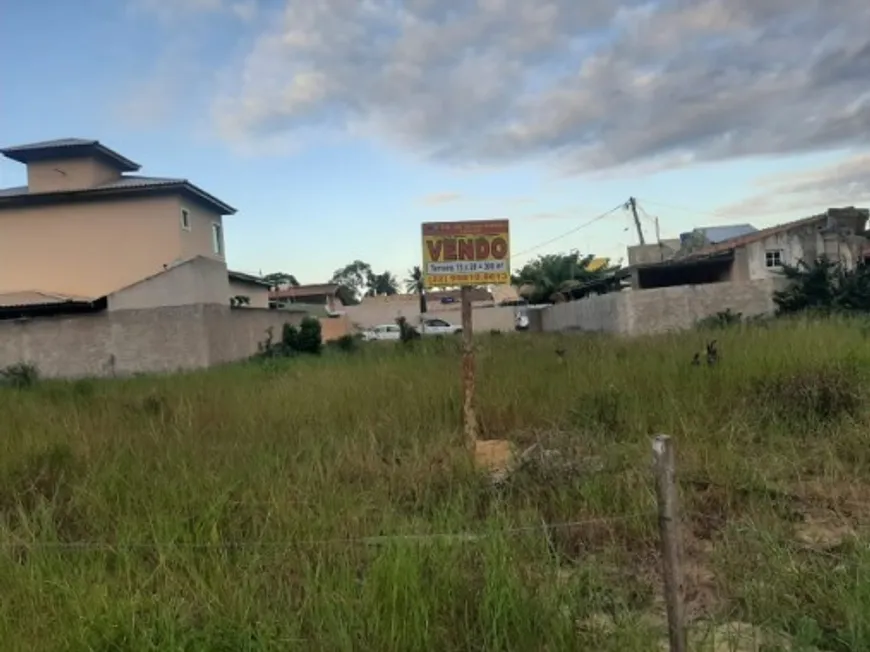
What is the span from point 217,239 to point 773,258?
22514 mm

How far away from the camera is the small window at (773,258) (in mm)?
27734

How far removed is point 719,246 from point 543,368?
75.6 feet

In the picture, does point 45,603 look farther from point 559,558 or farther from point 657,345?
point 657,345

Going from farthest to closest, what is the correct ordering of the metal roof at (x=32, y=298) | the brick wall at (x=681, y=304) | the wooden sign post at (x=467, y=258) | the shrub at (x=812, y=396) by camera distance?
the brick wall at (x=681, y=304)
the metal roof at (x=32, y=298)
the wooden sign post at (x=467, y=258)
the shrub at (x=812, y=396)

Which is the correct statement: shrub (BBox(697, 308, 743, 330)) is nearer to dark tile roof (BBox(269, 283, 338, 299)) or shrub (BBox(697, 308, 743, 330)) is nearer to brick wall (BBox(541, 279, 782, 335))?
brick wall (BBox(541, 279, 782, 335))

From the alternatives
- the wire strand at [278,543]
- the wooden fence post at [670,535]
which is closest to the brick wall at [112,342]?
the wire strand at [278,543]

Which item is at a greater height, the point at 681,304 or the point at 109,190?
the point at 109,190

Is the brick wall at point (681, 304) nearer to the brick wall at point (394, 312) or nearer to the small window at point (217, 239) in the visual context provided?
the small window at point (217, 239)

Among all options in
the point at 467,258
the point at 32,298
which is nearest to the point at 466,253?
the point at 467,258

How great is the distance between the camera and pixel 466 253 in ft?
22.4

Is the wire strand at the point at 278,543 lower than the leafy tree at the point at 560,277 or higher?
lower

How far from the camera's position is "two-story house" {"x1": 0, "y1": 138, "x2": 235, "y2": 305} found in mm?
25109

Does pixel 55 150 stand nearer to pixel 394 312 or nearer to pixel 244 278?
pixel 244 278

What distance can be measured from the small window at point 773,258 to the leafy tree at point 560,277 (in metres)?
10.1
